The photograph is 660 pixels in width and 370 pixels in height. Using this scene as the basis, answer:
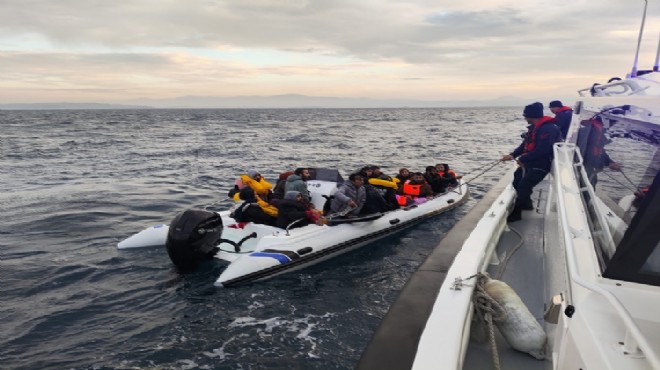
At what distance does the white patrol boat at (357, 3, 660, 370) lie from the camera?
6.54 ft

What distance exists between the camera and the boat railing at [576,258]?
163 centimetres

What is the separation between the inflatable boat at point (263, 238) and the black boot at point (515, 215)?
3.11 metres

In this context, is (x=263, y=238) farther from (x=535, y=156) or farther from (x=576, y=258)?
(x=576, y=258)

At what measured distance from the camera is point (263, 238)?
8.21 m

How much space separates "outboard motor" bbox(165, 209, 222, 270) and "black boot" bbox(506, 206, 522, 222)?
4821 millimetres

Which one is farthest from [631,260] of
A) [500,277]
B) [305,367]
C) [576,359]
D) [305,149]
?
[305,149]

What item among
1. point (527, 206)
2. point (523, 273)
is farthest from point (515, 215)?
point (523, 273)

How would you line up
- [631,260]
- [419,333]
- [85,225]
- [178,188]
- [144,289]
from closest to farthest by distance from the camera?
[631,260] → [419,333] → [144,289] → [85,225] → [178,188]

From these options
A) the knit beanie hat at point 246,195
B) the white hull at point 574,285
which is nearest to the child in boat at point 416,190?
the knit beanie hat at point 246,195

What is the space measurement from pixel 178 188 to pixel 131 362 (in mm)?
11714

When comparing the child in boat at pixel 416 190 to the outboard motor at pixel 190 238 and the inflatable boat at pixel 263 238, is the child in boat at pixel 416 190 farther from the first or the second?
the outboard motor at pixel 190 238

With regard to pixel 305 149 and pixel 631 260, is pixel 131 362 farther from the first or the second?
pixel 305 149

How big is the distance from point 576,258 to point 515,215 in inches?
180

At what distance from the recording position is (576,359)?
2.10 metres
